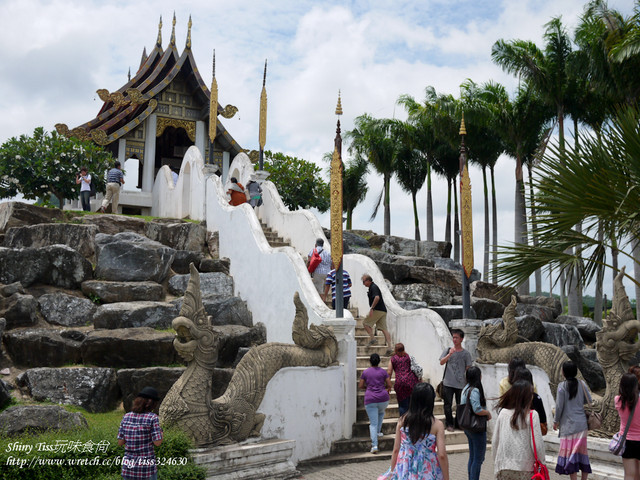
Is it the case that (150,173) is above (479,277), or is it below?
above

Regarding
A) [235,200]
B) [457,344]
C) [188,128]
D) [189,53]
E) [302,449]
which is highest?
[189,53]

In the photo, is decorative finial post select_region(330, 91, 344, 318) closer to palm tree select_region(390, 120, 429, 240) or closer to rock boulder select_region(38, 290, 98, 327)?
rock boulder select_region(38, 290, 98, 327)

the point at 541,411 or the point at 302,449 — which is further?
the point at 302,449

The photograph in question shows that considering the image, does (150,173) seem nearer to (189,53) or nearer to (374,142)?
(189,53)

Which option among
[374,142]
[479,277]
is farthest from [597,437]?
[374,142]

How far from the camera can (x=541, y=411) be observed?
6.19 meters

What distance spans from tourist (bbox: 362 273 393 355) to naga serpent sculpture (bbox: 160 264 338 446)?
3300 millimetres

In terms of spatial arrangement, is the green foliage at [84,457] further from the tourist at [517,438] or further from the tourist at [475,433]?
the tourist at [517,438]

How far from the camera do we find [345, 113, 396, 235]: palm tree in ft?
104

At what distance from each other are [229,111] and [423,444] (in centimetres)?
2041

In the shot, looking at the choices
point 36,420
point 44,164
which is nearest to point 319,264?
point 36,420

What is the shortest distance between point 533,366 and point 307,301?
11.6 ft

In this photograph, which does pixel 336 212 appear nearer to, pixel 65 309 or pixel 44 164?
pixel 65 309

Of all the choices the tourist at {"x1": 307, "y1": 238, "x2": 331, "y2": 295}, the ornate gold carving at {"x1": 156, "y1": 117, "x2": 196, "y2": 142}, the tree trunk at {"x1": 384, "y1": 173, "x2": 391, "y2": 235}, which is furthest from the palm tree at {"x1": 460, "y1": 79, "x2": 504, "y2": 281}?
the tourist at {"x1": 307, "y1": 238, "x2": 331, "y2": 295}
